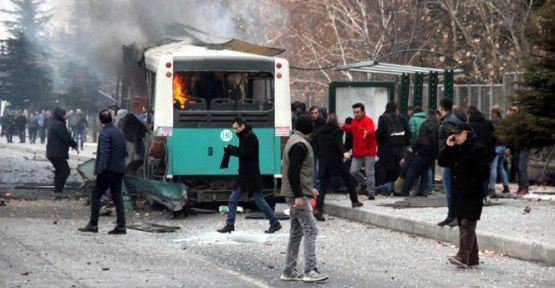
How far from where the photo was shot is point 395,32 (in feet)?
134

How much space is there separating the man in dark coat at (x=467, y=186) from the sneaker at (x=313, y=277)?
6.35ft

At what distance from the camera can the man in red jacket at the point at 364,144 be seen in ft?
73.0

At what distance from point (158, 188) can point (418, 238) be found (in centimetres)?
474

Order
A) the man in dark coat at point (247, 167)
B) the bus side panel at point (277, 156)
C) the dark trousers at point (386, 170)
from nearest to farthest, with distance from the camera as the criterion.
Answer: the man in dark coat at point (247, 167)
the bus side panel at point (277, 156)
the dark trousers at point (386, 170)

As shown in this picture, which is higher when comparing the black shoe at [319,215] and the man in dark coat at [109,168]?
the man in dark coat at [109,168]

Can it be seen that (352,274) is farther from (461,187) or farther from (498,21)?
(498,21)

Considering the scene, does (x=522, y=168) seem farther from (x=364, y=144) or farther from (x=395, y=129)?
(x=364, y=144)

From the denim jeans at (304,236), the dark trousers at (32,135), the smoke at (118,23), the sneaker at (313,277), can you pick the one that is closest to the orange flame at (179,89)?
the denim jeans at (304,236)

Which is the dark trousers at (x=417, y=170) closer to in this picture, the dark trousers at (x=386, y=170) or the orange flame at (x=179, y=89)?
the dark trousers at (x=386, y=170)

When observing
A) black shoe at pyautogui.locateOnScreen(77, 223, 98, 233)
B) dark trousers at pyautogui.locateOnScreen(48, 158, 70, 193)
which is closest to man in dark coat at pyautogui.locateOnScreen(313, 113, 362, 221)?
black shoe at pyautogui.locateOnScreen(77, 223, 98, 233)

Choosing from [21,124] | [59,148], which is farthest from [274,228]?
[21,124]

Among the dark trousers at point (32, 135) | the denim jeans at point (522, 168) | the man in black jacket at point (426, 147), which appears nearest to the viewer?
the man in black jacket at point (426, 147)

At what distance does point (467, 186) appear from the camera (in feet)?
45.0

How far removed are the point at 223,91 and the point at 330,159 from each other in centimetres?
257
